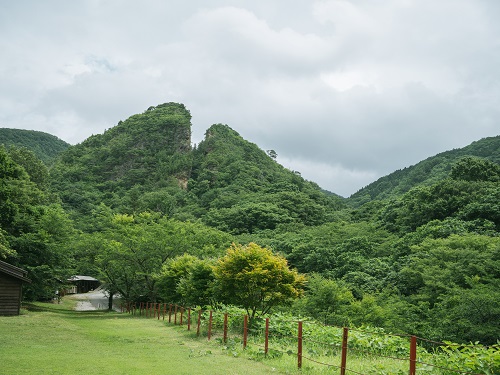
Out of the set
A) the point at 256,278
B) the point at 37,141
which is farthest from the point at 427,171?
the point at 37,141

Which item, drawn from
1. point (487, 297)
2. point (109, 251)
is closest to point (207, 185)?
point (109, 251)

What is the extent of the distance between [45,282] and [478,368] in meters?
28.7

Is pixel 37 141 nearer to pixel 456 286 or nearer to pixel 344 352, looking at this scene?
pixel 456 286

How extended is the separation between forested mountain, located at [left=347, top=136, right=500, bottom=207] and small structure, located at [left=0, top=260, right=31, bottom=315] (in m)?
67.8

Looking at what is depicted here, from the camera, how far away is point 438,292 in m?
26.2

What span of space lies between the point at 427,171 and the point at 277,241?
5326cm

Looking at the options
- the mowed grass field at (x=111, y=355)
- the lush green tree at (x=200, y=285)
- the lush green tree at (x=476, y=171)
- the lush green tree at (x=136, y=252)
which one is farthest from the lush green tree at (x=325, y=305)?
the lush green tree at (x=476, y=171)

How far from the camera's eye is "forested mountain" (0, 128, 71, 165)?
10490cm

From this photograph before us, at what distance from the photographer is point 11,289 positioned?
2250 centimetres

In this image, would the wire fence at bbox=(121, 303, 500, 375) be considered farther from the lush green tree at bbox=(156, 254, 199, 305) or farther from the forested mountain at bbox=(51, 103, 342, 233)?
the forested mountain at bbox=(51, 103, 342, 233)

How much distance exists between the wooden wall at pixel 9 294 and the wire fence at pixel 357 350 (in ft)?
37.3

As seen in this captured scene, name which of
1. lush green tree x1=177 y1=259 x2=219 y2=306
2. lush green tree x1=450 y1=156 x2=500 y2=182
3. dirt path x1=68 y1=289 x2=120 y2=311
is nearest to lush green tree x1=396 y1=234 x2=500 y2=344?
lush green tree x1=177 y1=259 x2=219 y2=306

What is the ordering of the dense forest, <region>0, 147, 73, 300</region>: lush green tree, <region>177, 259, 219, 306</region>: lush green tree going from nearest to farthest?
<region>177, 259, 219, 306</region>: lush green tree, the dense forest, <region>0, 147, 73, 300</region>: lush green tree

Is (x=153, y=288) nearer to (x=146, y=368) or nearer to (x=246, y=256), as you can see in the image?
(x=246, y=256)
